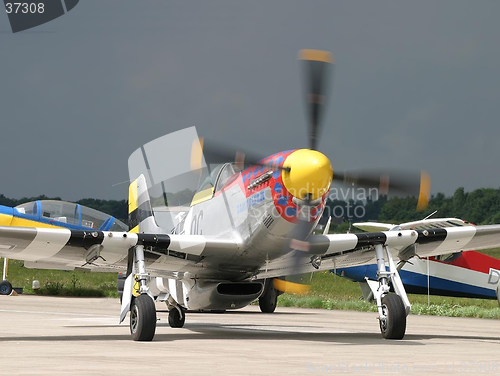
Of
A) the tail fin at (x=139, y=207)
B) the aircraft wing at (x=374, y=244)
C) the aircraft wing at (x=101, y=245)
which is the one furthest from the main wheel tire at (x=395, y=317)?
the tail fin at (x=139, y=207)

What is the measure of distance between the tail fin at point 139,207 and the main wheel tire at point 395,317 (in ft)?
23.5

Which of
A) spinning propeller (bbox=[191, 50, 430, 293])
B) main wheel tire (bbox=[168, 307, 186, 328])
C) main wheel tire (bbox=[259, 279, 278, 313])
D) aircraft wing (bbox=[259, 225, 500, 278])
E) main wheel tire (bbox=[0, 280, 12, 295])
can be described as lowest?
main wheel tire (bbox=[0, 280, 12, 295])

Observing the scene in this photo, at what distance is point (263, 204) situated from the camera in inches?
426

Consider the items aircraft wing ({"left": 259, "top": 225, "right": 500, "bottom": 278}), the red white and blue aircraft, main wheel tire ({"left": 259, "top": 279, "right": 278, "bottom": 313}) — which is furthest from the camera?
main wheel tire ({"left": 259, "top": 279, "right": 278, "bottom": 313})

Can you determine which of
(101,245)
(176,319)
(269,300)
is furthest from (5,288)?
(101,245)

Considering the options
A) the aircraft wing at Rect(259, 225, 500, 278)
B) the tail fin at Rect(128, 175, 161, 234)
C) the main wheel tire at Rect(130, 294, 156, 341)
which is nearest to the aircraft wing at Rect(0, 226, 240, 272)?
the main wheel tire at Rect(130, 294, 156, 341)

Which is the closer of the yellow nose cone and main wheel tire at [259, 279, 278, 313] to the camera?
the yellow nose cone

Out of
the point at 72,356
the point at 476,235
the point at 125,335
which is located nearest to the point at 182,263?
the point at 125,335

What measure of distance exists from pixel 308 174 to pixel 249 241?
→ 202cm

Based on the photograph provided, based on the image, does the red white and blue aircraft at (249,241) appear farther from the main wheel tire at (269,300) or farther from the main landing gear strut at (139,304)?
the main wheel tire at (269,300)

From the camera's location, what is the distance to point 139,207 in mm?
17828

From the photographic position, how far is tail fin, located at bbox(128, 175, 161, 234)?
17250mm

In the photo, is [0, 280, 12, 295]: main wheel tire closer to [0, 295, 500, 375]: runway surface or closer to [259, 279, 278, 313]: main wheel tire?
[259, 279, 278, 313]: main wheel tire

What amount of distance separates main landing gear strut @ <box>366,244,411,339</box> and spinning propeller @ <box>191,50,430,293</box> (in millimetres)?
1395
